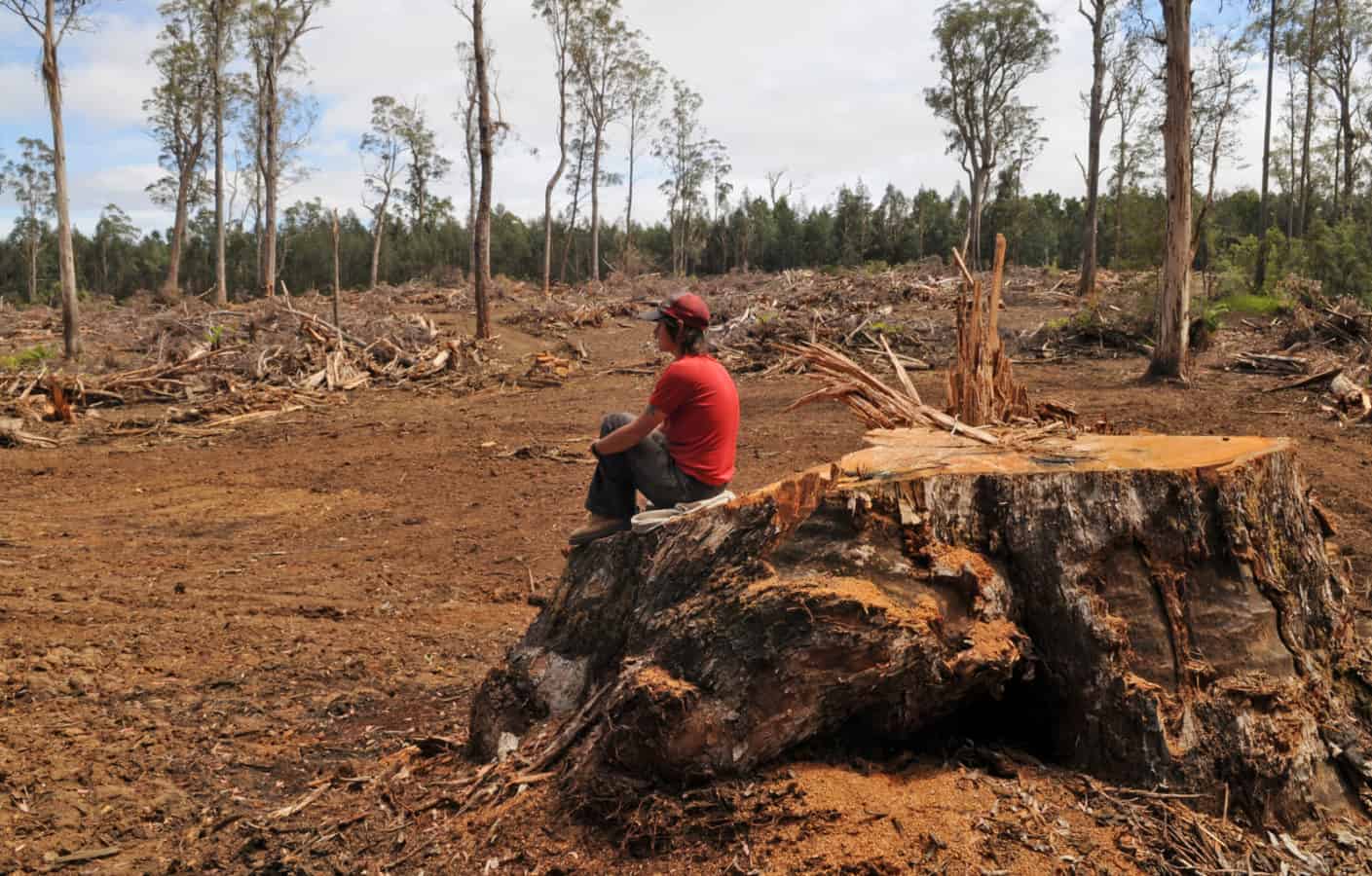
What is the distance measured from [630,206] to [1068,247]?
2592 cm

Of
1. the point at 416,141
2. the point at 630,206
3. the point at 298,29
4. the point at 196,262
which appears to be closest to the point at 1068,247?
the point at 630,206

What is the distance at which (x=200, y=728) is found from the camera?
13.4ft

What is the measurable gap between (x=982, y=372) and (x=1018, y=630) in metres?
2.49

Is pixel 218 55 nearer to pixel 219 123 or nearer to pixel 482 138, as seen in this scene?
pixel 219 123

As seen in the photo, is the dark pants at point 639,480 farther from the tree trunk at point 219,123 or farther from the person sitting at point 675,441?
the tree trunk at point 219,123

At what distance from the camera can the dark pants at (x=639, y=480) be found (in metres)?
3.81

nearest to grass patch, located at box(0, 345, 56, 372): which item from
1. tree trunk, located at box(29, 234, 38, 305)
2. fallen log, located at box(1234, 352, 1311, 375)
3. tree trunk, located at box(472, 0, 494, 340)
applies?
tree trunk, located at box(472, 0, 494, 340)

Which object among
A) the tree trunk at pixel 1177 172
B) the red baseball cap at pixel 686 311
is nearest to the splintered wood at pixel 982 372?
the red baseball cap at pixel 686 311

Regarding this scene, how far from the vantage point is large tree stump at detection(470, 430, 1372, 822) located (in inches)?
110

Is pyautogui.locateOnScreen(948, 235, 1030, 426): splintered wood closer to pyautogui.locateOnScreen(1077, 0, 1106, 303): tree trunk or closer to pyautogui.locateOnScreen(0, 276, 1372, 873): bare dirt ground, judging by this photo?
pyautogui.locateOnScreen(0, 276, 1372, 873): bare dirt ground

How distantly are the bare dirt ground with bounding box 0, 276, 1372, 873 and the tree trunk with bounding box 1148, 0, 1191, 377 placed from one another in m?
1.10

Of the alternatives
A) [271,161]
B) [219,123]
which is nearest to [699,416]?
[271,161]

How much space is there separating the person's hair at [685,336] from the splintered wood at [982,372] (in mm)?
1879

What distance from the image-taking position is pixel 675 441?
382 centimetres
